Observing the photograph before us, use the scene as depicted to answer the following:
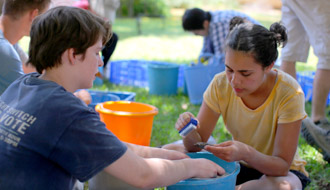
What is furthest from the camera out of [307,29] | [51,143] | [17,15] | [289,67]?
[289,67]

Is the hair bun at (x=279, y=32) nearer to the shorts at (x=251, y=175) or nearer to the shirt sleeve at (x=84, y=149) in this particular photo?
the shorts at (x=251, y=175)

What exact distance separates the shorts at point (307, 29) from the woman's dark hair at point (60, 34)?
2.20 m

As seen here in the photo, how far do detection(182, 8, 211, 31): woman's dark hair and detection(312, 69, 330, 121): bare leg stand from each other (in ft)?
5.76

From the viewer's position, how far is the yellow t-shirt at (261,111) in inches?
73.9

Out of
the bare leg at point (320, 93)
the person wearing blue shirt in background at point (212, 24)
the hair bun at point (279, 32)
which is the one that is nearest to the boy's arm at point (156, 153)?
the hair bun at point (279, 32)

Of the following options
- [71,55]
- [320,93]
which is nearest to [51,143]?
[71,55]

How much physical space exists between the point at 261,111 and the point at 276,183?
1.24 ft

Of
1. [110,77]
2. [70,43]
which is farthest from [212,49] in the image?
[70,43]

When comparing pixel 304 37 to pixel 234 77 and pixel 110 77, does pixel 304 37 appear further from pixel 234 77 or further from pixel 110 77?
pixel 110 77

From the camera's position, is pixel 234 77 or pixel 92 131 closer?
pixel 92 131

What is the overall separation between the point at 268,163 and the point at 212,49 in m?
3.01

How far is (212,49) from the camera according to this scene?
15.4ft

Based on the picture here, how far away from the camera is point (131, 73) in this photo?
16.3 ft

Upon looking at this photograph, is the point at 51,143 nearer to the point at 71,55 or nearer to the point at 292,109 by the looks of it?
the point at 71,55
